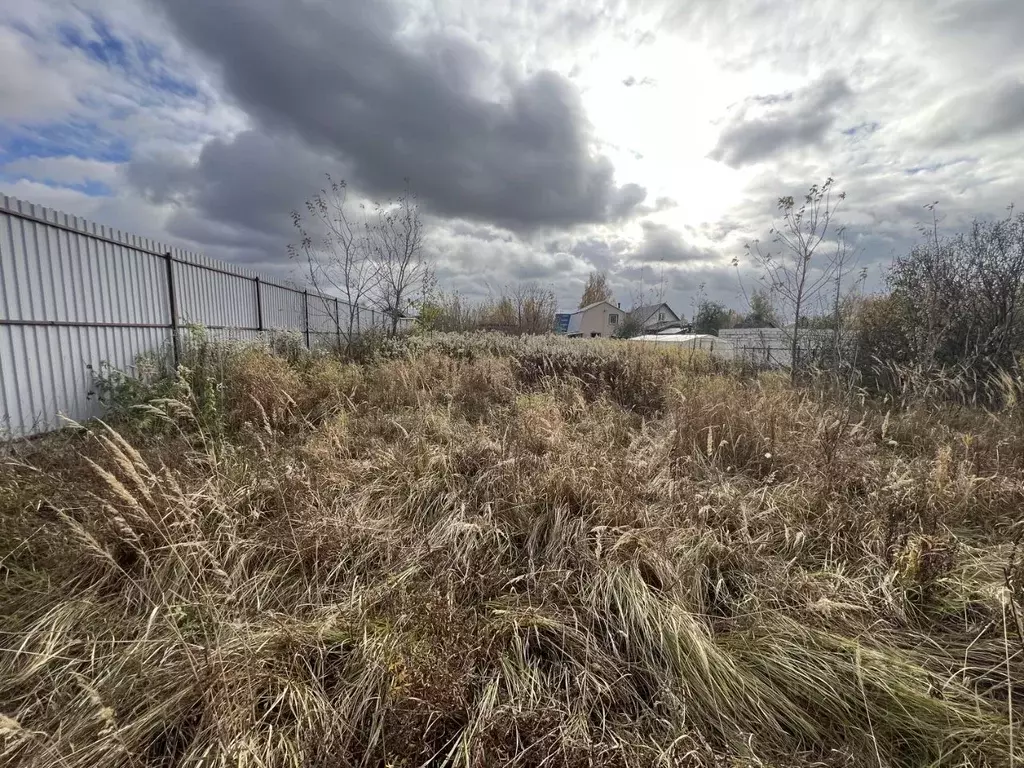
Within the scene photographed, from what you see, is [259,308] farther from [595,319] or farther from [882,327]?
[595,319]

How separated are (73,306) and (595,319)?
4249cm

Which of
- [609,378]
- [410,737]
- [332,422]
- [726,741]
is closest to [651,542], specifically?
[726,741]

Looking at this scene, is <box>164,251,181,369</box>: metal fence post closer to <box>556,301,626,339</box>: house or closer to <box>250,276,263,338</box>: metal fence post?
<box>250,276,263,338</box>: metal fence post

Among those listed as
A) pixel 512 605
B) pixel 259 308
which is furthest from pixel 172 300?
pixel 512 605

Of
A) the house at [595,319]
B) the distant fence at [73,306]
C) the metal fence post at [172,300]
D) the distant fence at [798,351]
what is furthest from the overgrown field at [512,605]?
the house at [595,319]

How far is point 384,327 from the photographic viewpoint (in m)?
10.5

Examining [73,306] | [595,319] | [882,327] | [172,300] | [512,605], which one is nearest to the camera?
[512,605]

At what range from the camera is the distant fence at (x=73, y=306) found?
12.9ft

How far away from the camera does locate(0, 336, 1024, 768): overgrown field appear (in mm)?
1302

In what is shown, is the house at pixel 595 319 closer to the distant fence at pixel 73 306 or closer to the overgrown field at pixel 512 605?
the distant fence at pixel 73 306

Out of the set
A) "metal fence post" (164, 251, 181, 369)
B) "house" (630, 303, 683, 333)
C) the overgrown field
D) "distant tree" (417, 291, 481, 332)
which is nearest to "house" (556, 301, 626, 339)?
"house" (630, 303, 683, 333)

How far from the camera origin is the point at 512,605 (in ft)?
5.93

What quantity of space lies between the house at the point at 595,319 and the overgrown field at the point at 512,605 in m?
40.9

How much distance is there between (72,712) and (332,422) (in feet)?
8.39
